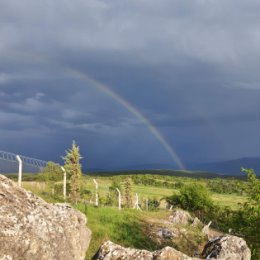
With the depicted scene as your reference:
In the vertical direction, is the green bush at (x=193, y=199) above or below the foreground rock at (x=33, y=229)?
below

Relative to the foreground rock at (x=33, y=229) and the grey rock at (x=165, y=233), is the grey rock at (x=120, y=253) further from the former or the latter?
the grey rock at (x=165, y=233)

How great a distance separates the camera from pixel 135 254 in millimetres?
16219

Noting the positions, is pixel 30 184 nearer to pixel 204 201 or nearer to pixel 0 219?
pixel 0 219

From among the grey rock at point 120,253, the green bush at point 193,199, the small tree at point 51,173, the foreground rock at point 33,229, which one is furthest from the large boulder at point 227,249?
the green bush at point 193,199

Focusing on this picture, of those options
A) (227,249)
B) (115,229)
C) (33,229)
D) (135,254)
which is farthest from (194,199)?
(33,229)

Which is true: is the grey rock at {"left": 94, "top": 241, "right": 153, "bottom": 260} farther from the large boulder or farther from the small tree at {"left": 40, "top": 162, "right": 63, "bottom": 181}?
the small tree at {"left": 40, "top": 162, "right": 63, "bottom": 181}

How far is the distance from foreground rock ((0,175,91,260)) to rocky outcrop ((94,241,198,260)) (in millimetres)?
3600

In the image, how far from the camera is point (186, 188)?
117312 millimetres

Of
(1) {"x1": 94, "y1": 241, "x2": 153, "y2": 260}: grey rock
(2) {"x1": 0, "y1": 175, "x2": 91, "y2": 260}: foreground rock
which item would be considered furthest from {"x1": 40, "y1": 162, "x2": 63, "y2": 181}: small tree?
(2) {"x1": 0, "y1": 175, "x2": 91, "y2": 260}: foreground rock

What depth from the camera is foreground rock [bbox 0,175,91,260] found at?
1097 cm

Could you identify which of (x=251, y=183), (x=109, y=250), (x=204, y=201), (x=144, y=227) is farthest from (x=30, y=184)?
(x=204, y=201)

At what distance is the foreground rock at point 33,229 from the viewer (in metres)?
11.0

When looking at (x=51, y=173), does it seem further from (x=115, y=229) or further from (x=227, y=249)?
(x=227, y=249)

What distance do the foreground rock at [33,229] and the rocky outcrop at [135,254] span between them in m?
3.60
